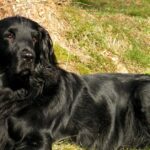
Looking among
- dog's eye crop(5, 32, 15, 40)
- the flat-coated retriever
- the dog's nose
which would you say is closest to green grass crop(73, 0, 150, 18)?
the flat-coated retriever

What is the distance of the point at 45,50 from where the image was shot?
282 inches

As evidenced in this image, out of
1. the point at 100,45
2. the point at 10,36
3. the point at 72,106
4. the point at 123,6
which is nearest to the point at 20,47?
the point at 10,36

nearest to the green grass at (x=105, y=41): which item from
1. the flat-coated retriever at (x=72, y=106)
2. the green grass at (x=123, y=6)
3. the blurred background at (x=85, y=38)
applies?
the blurred background at (x=85, y=38)

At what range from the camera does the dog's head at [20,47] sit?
6.53 m

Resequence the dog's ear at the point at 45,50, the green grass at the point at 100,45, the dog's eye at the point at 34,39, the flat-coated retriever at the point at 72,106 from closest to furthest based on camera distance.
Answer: the flat-coated retriever at the point at 72,106 → the dog's eye at the point at 34,39 → the dog's ear at the point at 45,50 → the green grass at the point at 100,45

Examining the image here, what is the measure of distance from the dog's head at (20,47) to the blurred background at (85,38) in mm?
4008

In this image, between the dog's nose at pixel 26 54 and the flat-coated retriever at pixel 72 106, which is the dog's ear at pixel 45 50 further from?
the dog's nose at pixel 26 54

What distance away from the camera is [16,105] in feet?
22.6

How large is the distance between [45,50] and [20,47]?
68 centimetres

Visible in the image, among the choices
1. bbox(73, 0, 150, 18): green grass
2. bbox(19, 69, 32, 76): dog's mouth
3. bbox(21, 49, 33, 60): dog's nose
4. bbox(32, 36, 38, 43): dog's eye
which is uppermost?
bbox(32, 36, 38, 43): dog's eye

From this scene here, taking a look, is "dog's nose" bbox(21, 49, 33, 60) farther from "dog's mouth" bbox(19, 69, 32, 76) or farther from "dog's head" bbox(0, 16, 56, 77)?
"dog's mouth" bbox(19, 69, 32, 76)

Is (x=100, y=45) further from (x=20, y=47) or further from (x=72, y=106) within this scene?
(x=20, y=47)

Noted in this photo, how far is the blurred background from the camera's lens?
11531 millimetres

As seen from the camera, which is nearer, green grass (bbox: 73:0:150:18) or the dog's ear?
the dog's ear
